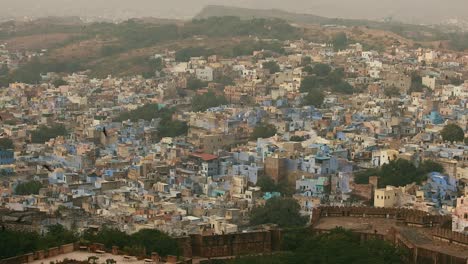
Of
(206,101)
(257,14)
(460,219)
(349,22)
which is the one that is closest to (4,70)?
(206,101)

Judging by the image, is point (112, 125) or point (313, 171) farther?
point (112, 125)

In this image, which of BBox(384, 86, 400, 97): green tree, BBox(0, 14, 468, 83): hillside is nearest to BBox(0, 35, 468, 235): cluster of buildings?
BBox(384, 86, 400, 97): green tree

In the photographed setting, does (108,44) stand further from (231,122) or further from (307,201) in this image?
(307,201)

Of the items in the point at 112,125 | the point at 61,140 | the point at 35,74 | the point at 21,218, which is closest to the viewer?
the point at 21,218

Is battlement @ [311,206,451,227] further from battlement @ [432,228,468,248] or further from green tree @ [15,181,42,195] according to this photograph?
green tree @ [15,181,42,195]

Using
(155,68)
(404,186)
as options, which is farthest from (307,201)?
(155,68)

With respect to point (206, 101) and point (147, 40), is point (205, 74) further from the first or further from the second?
point (147, 40)

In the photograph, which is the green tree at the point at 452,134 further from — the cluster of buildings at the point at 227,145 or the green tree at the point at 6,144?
the green tree at the point at 6,144
